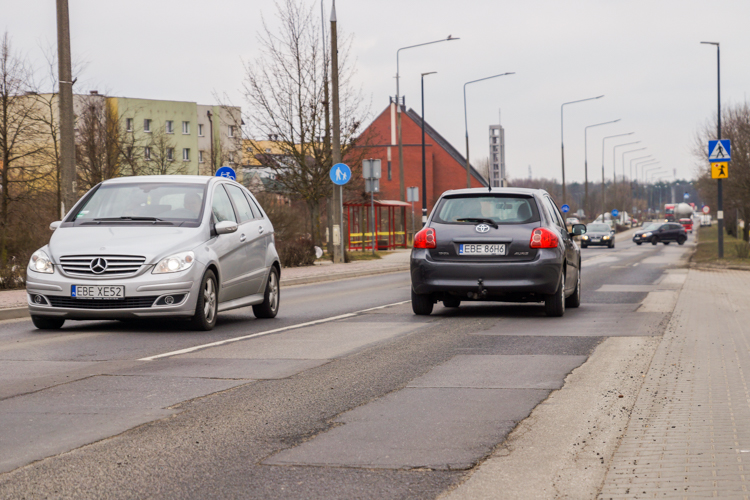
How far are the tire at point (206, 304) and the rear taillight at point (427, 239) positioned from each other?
2.86 metres

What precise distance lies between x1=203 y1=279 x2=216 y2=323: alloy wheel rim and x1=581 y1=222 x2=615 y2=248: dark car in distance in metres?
47.1

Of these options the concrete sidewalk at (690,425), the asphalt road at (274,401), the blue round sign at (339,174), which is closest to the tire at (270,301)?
the asphalt road at (274,401)

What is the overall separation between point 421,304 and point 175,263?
3.85 metres

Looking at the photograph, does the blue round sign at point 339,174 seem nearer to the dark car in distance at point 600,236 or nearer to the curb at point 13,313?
the curb at point 13,313

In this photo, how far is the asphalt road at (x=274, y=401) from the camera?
449 centimetres

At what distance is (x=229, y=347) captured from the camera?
30.7ft

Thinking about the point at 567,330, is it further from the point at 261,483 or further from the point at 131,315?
the point at 261,483

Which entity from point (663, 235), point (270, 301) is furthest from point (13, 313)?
point (663, 235)

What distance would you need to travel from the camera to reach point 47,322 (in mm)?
10977

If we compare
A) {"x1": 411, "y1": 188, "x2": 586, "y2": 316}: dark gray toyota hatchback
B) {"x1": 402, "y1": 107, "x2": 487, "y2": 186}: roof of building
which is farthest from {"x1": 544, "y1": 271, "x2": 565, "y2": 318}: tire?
{"x1": 402, "y1": 107, "x2": 487, "y2": 186}: roof of building

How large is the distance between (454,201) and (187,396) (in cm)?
684

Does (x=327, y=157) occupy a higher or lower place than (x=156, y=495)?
higher

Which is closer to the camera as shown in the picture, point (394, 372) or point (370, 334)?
point (394, 372)

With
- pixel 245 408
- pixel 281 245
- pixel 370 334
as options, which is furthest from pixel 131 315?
pixel 281 245
